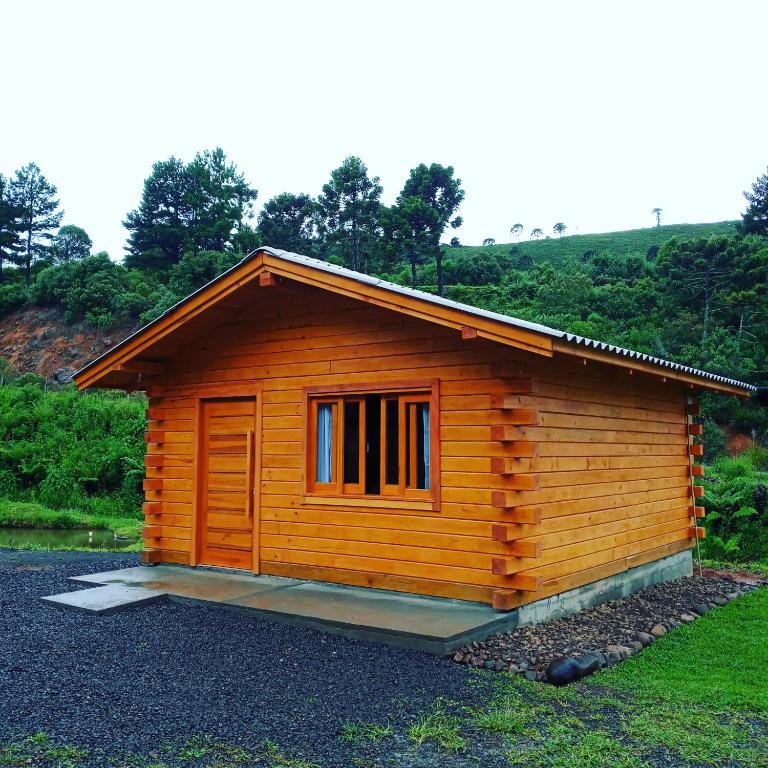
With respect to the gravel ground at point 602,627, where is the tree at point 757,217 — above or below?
above

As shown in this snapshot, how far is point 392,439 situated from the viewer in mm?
7465

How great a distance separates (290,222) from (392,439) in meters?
43.7

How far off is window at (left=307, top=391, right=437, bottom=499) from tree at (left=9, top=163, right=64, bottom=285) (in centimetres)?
4596

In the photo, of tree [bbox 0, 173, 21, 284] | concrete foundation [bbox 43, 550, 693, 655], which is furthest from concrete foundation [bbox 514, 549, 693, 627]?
tree [bbox 0, 173, 21, 284]

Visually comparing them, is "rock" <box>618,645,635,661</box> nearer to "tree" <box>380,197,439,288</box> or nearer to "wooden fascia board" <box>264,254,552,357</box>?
"wooden fascia board" <box>264,254,552,357</box>

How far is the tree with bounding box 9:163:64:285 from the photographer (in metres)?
47.3

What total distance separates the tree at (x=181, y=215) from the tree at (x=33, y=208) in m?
6.74

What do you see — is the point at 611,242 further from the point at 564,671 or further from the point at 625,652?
the point at 564,671

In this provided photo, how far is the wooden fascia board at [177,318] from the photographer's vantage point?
771cm

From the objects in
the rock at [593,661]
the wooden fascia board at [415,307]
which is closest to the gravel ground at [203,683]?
the rock at [593,661]

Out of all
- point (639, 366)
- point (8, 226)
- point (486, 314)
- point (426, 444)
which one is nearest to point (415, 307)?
point (486, 314)

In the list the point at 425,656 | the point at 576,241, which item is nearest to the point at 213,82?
the point at 425,656

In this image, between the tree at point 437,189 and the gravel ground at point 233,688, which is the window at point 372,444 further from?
the tree at point 437,189

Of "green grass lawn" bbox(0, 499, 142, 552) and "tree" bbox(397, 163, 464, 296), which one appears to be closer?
"green grass lawn" bbox(0, 499, 142, 552)
